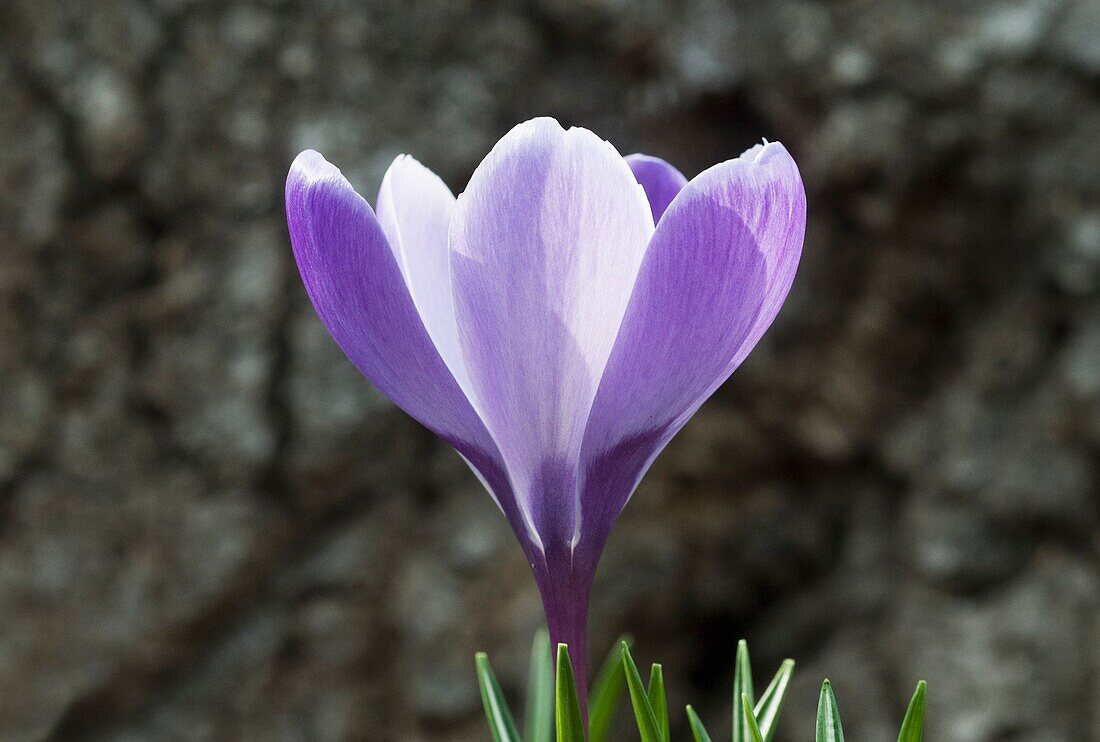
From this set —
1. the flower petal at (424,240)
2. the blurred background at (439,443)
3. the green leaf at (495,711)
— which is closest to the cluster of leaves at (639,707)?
the green leaf at (495,711)

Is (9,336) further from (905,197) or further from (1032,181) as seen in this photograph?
(1032,181)

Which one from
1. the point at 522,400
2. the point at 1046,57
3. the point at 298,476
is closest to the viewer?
the point at 522,400

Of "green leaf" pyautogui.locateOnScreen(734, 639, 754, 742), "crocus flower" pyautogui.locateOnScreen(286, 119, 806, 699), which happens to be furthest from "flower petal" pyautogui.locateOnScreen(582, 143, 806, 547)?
"green leaf" pyautogui.locateOnScreen(734, 639, 754, 742)

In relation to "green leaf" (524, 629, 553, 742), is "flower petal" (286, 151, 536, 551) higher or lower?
higher

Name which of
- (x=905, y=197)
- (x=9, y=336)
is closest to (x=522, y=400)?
(x=905, y=197)

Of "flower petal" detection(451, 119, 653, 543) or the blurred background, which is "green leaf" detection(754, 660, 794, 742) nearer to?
"flower petal" detection(451, 119, 653, 543)

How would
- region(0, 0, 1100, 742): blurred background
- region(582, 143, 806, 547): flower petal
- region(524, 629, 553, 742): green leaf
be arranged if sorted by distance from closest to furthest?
region(582, 143, 806, 547): flower petal
region(524, 629, 553, 742): green leaf
region(0, 0, 1100, 742): blurred background

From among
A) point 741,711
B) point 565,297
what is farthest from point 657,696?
point 565,297
